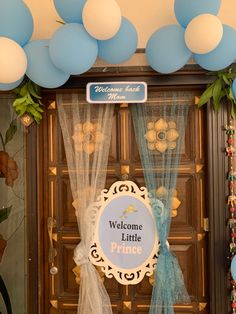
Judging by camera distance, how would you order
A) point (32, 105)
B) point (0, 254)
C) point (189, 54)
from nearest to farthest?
point (189, 54), point (32, 105), point (0, 254)

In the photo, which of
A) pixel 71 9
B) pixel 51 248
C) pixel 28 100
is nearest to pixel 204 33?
pixel 71 9

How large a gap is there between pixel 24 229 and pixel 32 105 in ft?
2.64

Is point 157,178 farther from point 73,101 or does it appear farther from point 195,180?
point 73,101

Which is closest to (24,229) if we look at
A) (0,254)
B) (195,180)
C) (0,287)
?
(0,254)

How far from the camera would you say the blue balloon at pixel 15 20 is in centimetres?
174

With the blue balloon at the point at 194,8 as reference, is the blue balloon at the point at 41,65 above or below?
below

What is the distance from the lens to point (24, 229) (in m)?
2.23

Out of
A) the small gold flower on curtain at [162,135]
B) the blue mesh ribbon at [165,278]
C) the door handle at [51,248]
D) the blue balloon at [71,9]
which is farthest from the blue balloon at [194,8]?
the door handle at [51,248]

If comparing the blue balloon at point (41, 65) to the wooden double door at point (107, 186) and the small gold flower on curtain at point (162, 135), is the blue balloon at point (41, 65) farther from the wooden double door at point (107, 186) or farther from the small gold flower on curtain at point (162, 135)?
the small gold flower on curtain at point (162, 135)

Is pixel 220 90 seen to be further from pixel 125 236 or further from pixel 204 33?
pixel 125 236

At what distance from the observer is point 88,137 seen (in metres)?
2.18

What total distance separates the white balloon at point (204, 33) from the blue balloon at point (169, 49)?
0.09 meters

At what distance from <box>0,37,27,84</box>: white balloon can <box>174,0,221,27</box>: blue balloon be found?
2.78 ft

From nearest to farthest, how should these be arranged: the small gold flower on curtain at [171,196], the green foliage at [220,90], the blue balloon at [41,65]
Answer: the blue balloon at [41,65] < the green foliage at [220,90] < the small gold flower on curtain at [171,196]
